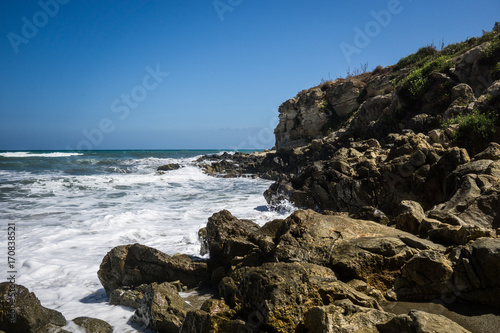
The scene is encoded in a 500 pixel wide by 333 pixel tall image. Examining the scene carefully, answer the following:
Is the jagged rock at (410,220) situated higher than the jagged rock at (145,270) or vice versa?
the jagged rock at (410,220)

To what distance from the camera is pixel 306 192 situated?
13.5 meters

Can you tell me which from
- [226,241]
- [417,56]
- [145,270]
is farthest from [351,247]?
[417,56]

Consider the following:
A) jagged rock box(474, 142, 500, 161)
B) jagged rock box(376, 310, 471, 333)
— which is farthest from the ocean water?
jagged rock box(474, 142, 500, 161)

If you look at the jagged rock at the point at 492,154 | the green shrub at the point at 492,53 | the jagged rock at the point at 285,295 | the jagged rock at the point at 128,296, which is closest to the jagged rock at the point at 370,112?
the green shrub at the point at 492,53

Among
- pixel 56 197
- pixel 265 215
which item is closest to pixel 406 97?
pixel 265 215

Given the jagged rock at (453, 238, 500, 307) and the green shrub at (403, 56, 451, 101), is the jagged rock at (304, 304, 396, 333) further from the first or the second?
the green shrub at (403, 56, 451, 101)

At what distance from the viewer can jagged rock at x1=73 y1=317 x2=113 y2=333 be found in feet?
15.4

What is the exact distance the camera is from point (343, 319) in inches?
117

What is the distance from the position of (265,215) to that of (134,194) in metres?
11.0

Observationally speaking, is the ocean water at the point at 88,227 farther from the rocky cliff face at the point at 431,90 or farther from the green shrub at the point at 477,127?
the rocky cliff face at the point at 431,90

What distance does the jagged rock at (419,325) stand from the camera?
8.42 ft

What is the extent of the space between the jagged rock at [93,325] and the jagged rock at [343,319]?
3.46 m

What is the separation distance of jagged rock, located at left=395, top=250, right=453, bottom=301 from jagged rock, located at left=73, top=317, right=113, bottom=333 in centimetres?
445

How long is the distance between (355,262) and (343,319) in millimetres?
1362
